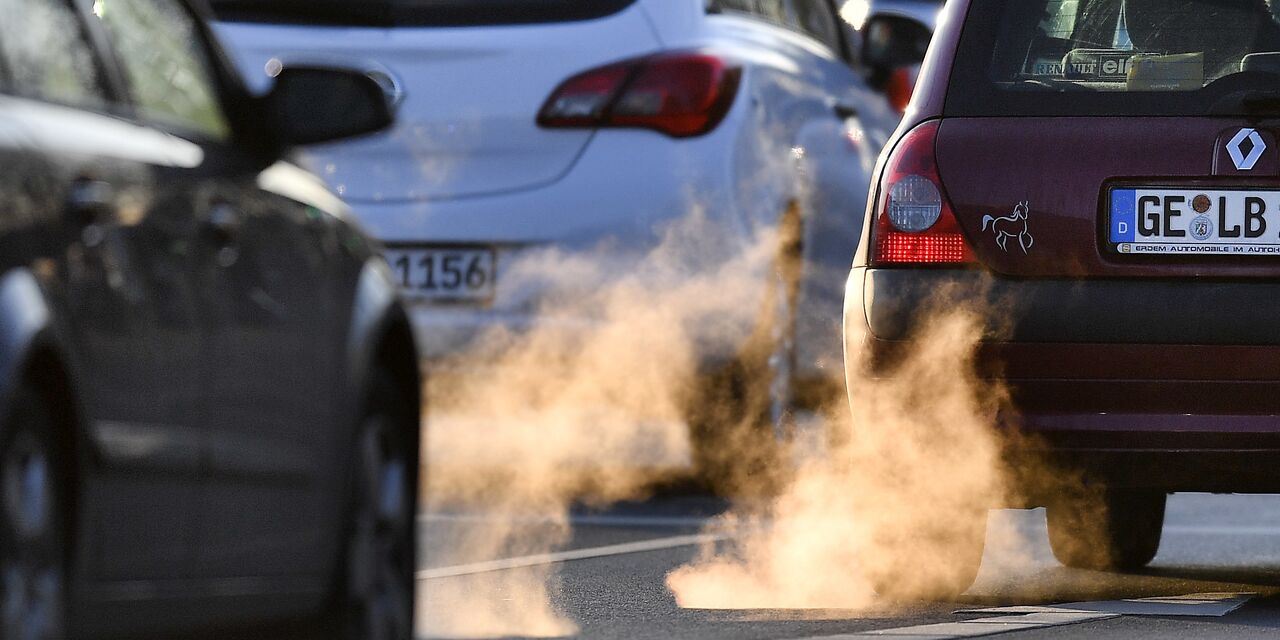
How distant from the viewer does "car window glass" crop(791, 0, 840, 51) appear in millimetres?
11148

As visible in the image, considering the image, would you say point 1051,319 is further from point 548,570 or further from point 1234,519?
point 1234,519

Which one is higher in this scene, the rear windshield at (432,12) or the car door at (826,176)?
the rear windshield at (432,12)

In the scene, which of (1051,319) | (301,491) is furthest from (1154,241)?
(301,491)

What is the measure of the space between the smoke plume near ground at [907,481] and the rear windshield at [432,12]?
2.22 m

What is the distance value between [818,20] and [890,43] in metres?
0.62

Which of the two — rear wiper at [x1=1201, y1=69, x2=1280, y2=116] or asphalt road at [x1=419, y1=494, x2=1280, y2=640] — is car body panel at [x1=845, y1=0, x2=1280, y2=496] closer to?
rear wiper at [x1=1201, y1=69, x2=1280, y2=116]

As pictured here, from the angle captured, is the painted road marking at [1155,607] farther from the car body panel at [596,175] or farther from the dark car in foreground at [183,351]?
the car body panel at [596,175]

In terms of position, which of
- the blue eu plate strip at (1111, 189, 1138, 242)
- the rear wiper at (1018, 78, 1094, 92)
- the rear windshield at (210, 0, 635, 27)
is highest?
the rear windshield at (210, 0, 635, 27)

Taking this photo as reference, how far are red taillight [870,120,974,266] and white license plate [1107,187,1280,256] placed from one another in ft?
Result: 1.22

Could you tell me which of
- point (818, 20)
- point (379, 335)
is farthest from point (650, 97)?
point (379, 335)

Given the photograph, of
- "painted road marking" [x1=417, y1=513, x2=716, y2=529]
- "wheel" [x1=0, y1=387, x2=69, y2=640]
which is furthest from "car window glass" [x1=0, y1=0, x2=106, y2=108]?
"painted road marking" [x1=417, y1=513, x2=716, y2=529]

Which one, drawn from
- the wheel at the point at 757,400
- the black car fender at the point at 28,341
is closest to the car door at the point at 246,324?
the black car fender at the point at 28,341

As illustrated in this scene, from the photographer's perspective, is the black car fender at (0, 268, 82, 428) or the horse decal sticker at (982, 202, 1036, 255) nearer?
the black car fender at (0, 268, 82, 428)

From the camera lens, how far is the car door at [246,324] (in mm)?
4723
